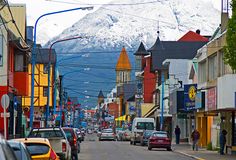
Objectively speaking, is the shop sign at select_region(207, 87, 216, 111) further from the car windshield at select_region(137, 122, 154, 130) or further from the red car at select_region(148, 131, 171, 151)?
the car windshield at select_region(137, 122, 154, 130)

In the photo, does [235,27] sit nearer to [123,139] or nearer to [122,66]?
[123,139]

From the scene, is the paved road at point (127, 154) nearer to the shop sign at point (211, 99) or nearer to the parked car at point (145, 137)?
the shop sign at point (211, 99)

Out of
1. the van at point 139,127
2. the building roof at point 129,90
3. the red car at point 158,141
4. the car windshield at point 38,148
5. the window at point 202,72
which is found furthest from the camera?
the building roof at point 129,90

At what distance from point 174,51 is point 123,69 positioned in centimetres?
8872

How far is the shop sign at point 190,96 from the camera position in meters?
60.7

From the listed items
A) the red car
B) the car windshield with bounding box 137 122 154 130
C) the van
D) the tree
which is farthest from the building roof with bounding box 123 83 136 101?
the tree

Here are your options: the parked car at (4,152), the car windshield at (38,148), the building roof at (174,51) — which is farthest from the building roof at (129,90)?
the parked car at (4,152)

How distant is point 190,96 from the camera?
61.3 meters

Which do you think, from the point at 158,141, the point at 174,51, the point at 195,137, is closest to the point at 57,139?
the point at 195,137

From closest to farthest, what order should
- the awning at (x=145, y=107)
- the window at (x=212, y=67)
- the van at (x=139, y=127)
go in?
the window at (x=212, y=67), the van at (x=139, y=127), the awning at (x=145, y=107)

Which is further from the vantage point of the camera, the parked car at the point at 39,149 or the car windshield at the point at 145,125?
the car windshield at the point at 145,125

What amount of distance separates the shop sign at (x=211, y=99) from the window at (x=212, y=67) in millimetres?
2509

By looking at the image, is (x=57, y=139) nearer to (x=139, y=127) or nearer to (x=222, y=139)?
(x=222, y=139)

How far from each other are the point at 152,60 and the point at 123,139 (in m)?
12.0
